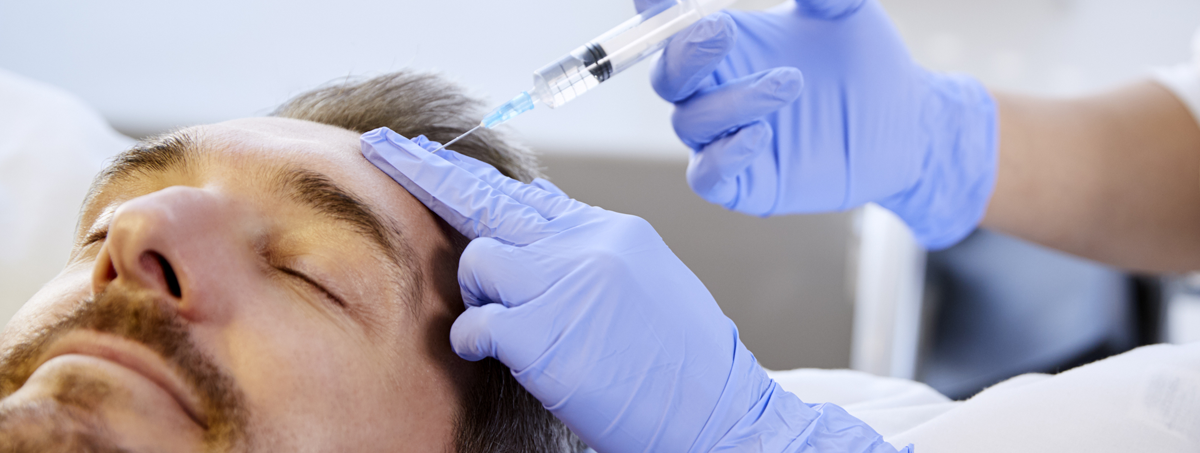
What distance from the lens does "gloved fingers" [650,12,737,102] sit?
38.8 inches

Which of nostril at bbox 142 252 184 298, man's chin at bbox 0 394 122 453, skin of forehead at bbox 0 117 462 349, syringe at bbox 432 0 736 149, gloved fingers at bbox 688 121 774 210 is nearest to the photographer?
man's chin at bbox 0 394 122 453

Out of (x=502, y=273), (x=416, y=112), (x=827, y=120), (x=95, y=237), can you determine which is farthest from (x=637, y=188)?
(x=95, y=237)

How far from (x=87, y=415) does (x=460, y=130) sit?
61 centimetres

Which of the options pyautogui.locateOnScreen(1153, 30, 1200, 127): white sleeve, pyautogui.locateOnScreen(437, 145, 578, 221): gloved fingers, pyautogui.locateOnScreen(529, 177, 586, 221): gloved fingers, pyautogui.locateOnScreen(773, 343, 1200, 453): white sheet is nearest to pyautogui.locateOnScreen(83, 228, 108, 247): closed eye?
pyautogui.locateOnScreen(437, 145, 578, 221): gloved fingers

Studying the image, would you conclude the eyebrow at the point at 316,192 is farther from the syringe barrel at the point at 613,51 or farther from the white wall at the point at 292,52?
the white wall at the point at 292,52

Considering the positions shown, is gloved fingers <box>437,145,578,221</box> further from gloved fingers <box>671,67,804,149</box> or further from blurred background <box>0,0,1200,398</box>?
blurred background <box>0,0,1200,398</box>

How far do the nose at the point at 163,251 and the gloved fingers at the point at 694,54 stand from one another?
68 centimetres

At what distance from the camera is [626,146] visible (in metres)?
2.18

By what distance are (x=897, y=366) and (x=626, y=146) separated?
1174 mm

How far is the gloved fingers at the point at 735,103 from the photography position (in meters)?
1.02

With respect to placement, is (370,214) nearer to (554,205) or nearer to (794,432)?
(554,205)

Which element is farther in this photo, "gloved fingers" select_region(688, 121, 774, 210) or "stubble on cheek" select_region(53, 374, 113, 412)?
"gloved fingers" select_region(688, 121, 774, 210)

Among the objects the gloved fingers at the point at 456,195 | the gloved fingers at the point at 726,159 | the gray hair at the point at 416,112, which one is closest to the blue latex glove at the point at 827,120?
the gloved fingers at the point at 726,159

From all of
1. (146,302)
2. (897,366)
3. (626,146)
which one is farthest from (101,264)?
(897,366)
